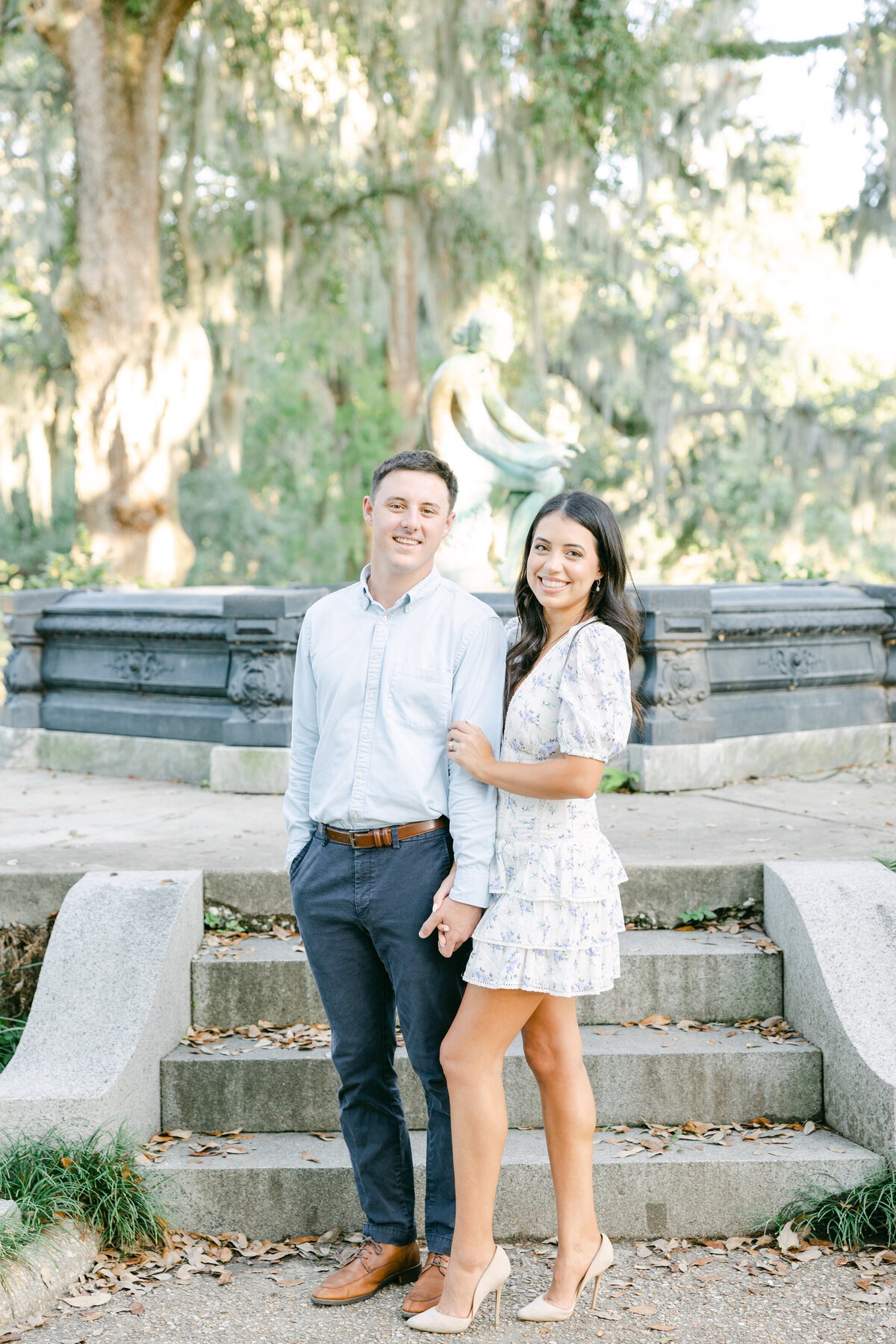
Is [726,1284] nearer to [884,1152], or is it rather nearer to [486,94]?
[884,1152]

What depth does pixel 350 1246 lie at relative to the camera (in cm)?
310

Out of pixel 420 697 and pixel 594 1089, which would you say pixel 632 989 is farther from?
pixel 420 697

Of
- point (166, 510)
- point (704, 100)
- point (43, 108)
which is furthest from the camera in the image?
point (704, 100)

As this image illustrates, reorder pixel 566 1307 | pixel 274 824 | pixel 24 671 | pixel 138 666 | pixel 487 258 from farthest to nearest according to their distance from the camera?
1. pixel 487 258
2. pixel 24 671
3. pixel 138 666
4. pixel 274 824
5. pixel 566 1307

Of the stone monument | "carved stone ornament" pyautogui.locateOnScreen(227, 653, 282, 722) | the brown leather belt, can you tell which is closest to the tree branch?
the stone monument

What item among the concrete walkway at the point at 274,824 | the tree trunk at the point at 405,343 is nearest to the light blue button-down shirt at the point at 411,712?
the concrete walkway at the point at 274,824

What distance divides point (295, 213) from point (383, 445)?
3.32m

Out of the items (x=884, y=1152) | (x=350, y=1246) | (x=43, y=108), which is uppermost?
(x=43, y=108)

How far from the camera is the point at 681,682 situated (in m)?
6.14

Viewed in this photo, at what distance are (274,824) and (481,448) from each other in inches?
136

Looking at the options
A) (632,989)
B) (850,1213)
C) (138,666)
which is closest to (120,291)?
(138,666)

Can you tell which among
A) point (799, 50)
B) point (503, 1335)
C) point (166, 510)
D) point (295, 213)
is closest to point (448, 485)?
point (503, 1335)

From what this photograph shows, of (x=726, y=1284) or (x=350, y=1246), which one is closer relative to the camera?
(x=726, y=1284)

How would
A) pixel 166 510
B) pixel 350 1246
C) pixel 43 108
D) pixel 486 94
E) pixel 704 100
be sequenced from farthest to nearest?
pixel 704 100 < pixel 43 108 < pixel 486 94 < pixel 166 510 < pixel 350 1246
